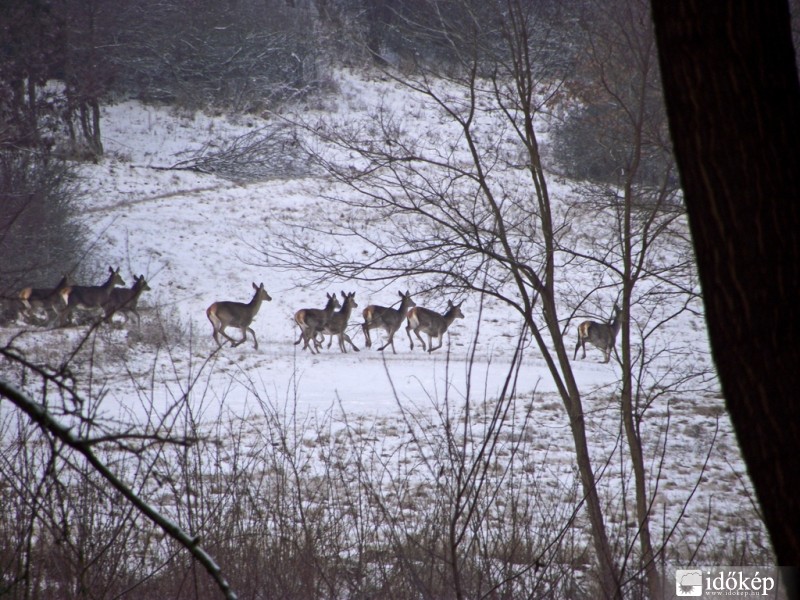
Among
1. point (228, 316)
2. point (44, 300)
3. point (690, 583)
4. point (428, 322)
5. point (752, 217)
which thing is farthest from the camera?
point (428, 322)

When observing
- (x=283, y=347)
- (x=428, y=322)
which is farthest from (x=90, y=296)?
(x=428, y=322)

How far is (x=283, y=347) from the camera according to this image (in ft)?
56.8

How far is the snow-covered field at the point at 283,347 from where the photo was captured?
7.89 metres

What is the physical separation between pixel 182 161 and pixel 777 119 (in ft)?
100

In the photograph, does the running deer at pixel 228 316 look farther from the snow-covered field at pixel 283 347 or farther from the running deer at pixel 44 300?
the running deer at pixel 44 300

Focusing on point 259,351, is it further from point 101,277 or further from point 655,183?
point 655,183

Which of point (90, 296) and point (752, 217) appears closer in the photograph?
point (752, 217)

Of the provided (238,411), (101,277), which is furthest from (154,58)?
(238,411)

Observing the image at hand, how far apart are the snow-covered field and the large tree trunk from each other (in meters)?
1.38

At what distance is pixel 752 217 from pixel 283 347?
1604cm

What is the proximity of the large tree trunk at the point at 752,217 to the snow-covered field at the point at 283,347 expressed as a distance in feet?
4.54

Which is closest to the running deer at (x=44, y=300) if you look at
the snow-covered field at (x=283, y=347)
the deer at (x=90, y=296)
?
the deer at (x=90, y=296)

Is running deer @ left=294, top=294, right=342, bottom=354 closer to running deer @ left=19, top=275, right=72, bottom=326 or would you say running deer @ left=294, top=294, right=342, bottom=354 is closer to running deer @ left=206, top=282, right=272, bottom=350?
running deer @ left=206, top=282, right=272, bottom=350

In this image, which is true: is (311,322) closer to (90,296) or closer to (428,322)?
(428,322)
